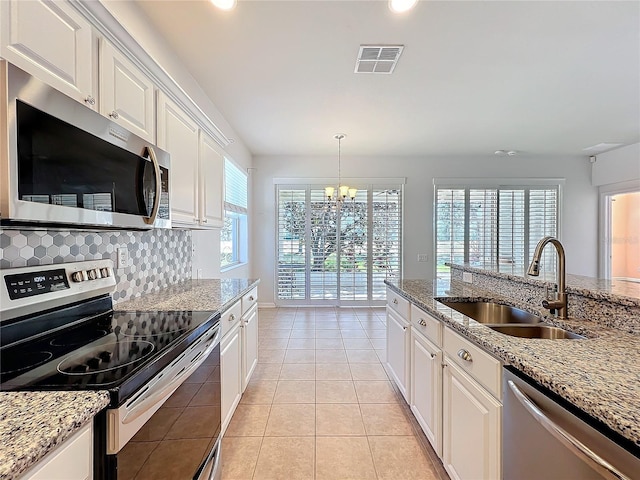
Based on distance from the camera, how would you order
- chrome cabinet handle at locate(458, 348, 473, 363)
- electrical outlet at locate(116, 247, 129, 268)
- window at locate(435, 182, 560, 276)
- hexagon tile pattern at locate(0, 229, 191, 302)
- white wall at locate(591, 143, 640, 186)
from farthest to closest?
window at locate(435, 182, 560, 276), white wall at locate(591, 143, 640, 186), electrical outlet at locate(116, 247, 129, 268), chrome cabinet handle at locate(458, 348, 473, 363), hexagon tile pattern at locate(0, 229, 191, 302)

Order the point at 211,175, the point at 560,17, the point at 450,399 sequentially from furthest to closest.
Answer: the point at 211,175 → the point at 560,17 → the point at 450,399

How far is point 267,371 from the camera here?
9.95ft

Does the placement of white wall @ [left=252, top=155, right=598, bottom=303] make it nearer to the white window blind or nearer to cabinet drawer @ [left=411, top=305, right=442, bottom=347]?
the white window blind

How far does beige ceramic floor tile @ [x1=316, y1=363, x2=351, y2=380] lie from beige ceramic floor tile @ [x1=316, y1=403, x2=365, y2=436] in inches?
18.2

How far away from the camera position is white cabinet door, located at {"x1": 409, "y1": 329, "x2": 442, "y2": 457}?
1.71 meters

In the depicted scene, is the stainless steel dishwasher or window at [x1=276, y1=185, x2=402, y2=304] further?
window at [x1=276, y1=185, x2=402, y2=304]

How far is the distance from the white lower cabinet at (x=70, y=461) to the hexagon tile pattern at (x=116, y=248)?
0.83 meters

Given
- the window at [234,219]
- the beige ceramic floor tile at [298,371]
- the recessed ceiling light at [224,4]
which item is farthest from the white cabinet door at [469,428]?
the window at [234,219]

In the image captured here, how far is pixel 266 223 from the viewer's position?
5664 millimetres

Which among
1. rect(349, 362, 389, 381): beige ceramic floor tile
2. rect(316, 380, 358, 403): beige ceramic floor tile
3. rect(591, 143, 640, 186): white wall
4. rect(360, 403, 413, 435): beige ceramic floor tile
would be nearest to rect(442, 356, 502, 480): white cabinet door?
rect(360, 403, 413, 435): beige ceramic floor tile

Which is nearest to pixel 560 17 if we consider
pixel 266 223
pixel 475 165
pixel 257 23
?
pixel 257 23

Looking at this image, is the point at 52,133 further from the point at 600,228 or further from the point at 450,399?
the point at 600,228

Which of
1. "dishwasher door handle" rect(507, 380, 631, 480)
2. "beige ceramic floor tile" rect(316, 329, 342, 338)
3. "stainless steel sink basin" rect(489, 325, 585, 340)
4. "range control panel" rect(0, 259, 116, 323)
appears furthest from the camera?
"beige ceramic floor tile" rect(316, 329, 342, 338)

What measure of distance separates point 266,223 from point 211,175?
303cm
